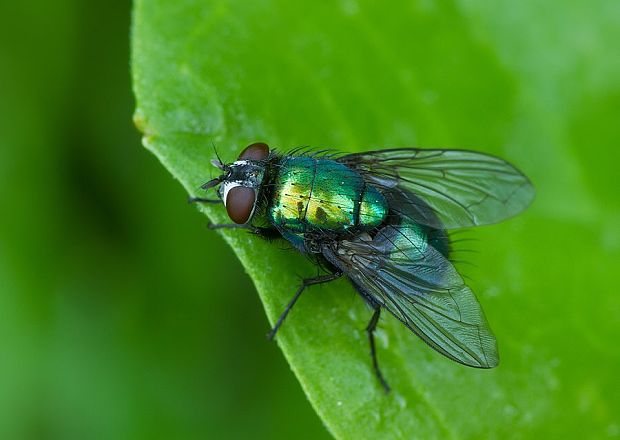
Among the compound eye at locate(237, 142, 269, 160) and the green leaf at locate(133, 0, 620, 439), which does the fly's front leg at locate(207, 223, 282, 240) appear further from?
the compound eye at locate(237, 142, 269, 160)

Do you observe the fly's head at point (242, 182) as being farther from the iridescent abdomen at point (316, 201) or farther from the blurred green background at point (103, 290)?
the blurred green background at point (103, 290)

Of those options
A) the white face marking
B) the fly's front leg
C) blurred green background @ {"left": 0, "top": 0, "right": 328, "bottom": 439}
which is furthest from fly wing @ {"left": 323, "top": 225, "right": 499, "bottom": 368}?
blurred green background @ {"left": 0, "top": 0, "right": 328, "bottom": 439}

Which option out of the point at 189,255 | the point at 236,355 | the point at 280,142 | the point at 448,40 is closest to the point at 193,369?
the point at 236,355

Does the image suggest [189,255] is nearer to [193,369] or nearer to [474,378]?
[193,369]

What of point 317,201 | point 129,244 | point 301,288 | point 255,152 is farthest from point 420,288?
point 129,244

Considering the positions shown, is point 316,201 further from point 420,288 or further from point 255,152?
point 420,288

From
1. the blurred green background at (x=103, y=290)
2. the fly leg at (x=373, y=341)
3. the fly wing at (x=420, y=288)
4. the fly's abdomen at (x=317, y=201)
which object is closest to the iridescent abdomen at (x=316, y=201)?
the fly's abdomen at (x=317, y=201)

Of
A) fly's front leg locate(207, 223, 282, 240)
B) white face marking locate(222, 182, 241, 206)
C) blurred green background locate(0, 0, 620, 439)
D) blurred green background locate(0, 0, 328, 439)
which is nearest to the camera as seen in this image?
fly's front leg locate(207, 223, 282, 240)
